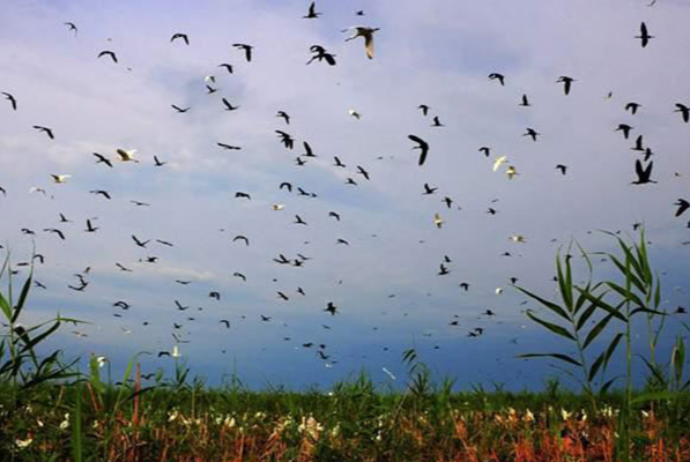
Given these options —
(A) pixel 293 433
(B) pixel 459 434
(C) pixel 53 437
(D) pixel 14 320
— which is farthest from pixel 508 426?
(D) pixel 14 320

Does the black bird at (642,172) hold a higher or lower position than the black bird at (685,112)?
lower

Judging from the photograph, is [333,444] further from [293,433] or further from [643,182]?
[643,182]

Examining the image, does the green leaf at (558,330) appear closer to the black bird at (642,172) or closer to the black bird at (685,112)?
the black bird at (642,172)

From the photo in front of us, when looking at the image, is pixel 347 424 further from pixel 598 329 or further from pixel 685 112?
pixel 685 112

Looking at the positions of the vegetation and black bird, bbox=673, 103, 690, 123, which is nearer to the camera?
the vegetation

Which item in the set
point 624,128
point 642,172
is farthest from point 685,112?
point 642,172

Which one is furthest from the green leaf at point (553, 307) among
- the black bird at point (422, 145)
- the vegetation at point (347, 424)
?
the black bird at point (422, 145)

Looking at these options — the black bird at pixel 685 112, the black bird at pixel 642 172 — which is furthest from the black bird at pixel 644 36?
the black bird at pixel 642 172

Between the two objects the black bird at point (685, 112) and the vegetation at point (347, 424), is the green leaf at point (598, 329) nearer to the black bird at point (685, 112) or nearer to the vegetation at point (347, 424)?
the vegetation at point (347, 424)

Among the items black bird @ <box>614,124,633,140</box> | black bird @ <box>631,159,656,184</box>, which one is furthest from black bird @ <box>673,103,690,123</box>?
black bird @ <box>631,159,656,184</box>

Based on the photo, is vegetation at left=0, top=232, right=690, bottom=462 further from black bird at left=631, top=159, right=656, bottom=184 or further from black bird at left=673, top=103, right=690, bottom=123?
black bird at left=673, top=103, right=690, bottom=123

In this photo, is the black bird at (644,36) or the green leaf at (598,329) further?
the black bird at (644,36)

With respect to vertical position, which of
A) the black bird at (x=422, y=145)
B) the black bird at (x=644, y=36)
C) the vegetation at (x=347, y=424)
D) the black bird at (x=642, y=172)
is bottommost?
the vegetation at (x=347, y=424)

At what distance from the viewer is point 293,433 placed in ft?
19.7
